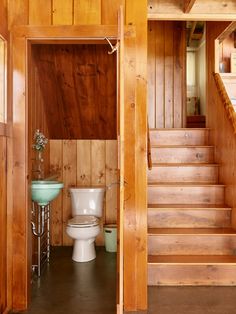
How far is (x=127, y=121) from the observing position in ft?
8.63

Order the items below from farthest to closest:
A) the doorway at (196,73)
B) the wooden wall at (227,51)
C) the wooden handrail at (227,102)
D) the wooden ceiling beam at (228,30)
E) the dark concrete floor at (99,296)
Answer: the doorway at (196,73) → the wooden wall at (227,51) → the wooden ceiling beam at (228,30) → the wooden handrail at (227,102) → the dark concrete floor at (99,296)

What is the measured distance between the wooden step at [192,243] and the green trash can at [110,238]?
34.1 inches

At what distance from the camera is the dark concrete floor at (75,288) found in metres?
2.62

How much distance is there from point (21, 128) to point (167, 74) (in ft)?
11.4

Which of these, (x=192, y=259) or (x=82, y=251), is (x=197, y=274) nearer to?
(x=192, y=259)

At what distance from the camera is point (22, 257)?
8.67 ft

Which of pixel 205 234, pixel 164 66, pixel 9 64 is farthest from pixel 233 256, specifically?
pixel 164 66

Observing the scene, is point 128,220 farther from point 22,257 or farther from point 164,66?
Result: point 164,66

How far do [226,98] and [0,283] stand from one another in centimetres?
302

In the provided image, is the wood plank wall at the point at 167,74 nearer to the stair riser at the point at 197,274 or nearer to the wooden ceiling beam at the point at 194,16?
the wooden ceiling beam at the point at 194,16

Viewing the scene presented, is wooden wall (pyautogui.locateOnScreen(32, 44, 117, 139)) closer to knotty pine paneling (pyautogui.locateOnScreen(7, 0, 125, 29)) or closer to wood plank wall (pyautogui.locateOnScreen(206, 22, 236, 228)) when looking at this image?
knotty pine paneling (pyautogui.locateOnScreen(7, 0, 125, 29))

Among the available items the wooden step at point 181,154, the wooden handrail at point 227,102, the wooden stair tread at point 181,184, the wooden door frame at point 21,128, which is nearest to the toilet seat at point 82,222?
the wooden stair tread at point 181,184

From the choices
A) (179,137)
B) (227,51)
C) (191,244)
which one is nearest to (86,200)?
(191,244)

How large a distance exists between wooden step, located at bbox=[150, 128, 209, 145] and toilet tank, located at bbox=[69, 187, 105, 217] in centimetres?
111
